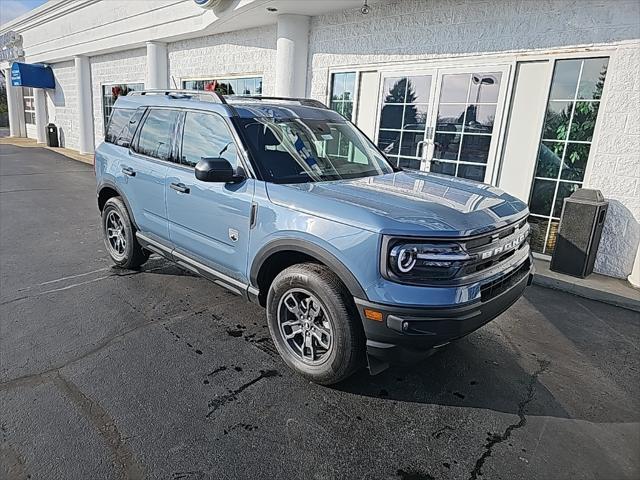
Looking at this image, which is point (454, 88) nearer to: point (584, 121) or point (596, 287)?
point (584, 121)

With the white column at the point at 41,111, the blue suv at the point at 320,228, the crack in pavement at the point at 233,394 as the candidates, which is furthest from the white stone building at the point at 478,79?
the white column at the point at 41,111

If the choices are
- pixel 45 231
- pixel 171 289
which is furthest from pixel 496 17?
pixel 45 231

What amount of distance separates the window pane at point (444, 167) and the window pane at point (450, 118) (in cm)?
52

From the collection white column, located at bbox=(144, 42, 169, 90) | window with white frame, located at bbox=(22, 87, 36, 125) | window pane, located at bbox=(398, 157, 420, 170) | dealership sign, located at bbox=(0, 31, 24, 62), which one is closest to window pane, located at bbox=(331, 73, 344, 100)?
window pane, located at bbox=(398, 157, 420, 170)

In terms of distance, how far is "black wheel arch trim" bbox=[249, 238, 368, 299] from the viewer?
8.71 ft

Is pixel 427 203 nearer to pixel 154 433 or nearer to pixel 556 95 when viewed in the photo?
pixel 154 433

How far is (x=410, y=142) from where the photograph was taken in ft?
24.3

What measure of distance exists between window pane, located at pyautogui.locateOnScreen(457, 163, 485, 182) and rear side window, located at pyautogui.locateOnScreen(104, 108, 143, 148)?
468 centimetres

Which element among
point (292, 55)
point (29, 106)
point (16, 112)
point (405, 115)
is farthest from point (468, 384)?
point (16, 112)

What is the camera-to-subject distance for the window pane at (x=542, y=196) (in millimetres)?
6051

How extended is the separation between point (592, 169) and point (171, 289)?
5.34 metres

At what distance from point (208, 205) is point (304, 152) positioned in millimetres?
909

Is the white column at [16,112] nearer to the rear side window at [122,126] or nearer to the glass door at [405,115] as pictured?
the rear side window at [122,126]

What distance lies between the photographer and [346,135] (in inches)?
168
